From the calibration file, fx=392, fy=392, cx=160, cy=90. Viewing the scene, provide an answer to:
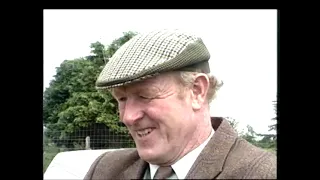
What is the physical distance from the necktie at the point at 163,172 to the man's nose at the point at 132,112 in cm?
21

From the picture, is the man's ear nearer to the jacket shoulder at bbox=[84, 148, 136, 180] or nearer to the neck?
the neck

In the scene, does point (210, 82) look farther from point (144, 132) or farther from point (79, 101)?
point (79, 101)

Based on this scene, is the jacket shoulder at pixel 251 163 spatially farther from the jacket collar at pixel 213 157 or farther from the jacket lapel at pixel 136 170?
the jacket lapel at pixel 136 170

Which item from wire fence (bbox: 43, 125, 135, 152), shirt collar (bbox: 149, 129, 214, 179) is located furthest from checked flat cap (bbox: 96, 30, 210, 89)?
wire fence (bbox: 43, 125, 135, 152)

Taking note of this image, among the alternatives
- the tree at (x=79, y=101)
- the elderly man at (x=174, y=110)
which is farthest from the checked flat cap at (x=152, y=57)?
the tree at (x=79, y=101)

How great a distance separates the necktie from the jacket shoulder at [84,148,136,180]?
18 centimetres

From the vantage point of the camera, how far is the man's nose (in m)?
1.28

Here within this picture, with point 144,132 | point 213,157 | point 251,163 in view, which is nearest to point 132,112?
point 144,132

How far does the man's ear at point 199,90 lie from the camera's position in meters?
1.33

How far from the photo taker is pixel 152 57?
4.05 ft

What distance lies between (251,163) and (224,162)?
3.4 inches
